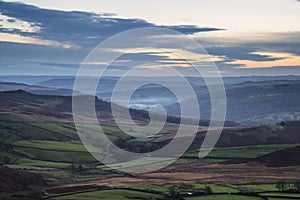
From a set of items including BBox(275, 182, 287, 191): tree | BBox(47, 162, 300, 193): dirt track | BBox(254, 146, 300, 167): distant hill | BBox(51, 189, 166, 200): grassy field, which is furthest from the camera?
BBox(254, 146, 300, 167): distant hill

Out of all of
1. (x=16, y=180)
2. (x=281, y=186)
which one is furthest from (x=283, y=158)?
(x=16, y=180)

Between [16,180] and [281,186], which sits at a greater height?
[281,186]

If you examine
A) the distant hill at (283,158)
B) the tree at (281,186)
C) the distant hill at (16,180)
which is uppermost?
the tree at (281,186)

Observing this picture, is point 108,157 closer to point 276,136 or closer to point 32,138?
point 32,138

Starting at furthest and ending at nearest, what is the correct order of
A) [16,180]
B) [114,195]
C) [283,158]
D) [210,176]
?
[283,158] → [210,176] → [16,180] → [114,195]

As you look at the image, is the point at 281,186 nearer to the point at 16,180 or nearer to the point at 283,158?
the point at 283,158

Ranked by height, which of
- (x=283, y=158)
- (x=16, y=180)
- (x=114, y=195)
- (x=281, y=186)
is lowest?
(x=283, y=158)

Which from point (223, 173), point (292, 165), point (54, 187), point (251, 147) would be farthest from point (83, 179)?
point (251, 147)

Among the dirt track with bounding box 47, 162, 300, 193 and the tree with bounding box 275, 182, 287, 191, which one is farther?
the dirt track with bounding box 47, 162, 300, 193

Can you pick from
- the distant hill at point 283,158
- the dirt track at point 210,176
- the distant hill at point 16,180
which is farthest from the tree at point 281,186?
the distant hill at point 16,180

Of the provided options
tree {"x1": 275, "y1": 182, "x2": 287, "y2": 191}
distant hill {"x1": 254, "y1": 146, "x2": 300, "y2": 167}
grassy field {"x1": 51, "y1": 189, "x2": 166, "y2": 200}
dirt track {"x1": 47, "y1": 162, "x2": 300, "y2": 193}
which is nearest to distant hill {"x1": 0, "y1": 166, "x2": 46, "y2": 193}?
dirt track {"x1": 47, "y1": 162, "x2": 300, "y2": 193}

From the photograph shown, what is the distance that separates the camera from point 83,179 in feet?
389

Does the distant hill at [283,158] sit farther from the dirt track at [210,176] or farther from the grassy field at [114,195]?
the grassy field at [114,195]

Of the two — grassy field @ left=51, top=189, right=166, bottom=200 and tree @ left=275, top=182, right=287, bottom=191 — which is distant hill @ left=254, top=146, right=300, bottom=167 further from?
grassy field @ left=51, top=189, right=166, bottom=200
